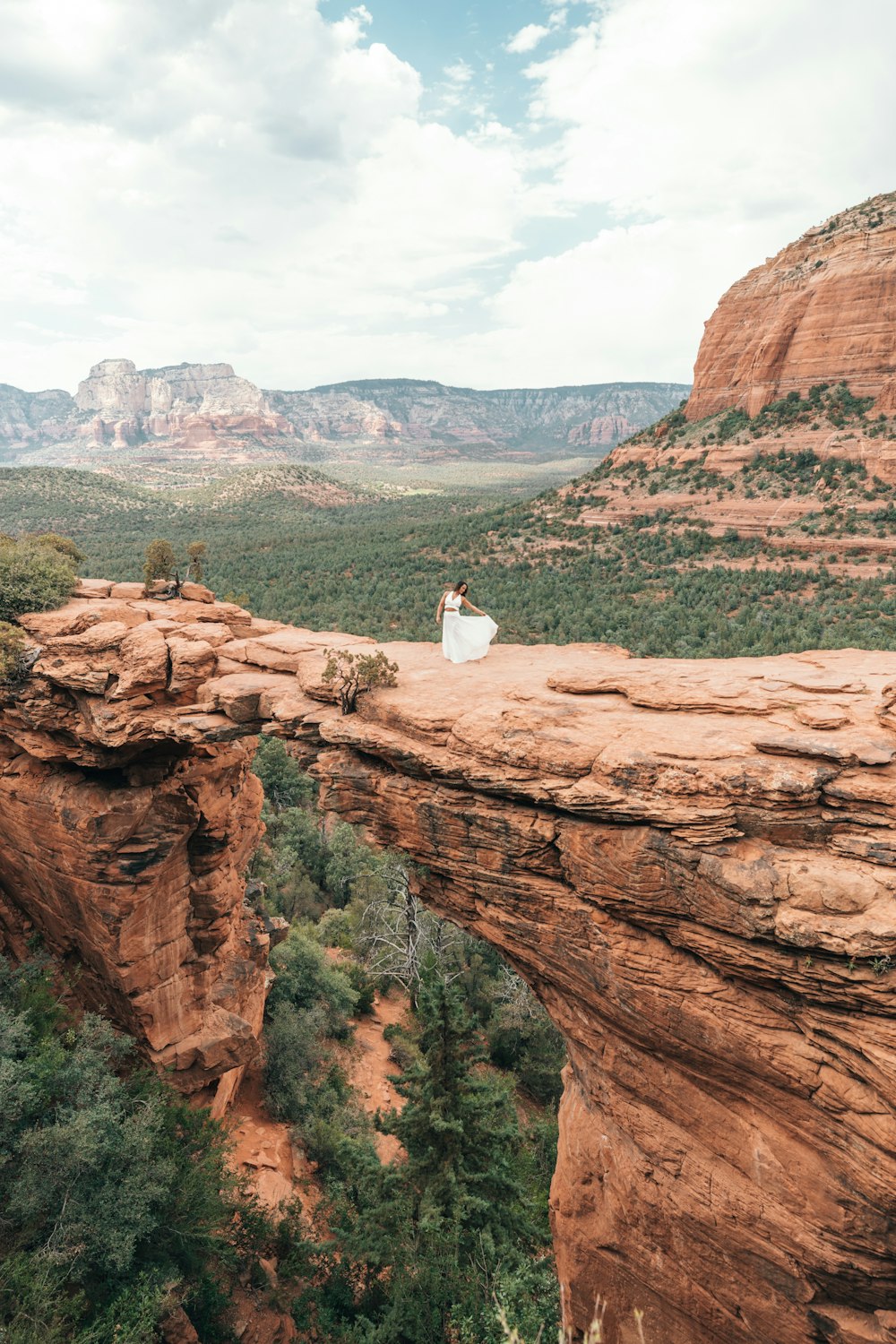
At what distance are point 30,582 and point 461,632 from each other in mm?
8893

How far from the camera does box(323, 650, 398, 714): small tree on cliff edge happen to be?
927 cm

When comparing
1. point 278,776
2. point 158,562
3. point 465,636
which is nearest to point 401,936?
point 278,776

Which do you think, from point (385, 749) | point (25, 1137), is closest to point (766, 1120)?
point (385, 749)

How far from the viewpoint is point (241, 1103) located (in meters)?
15.2

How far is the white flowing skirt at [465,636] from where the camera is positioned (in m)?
10.7

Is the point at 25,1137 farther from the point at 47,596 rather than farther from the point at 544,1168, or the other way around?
the point at 544,1168

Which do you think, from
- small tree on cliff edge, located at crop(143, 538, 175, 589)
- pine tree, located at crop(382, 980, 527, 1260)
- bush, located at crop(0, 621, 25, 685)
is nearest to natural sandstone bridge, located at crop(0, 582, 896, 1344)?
bush, located at crop(0, 621, 25, 685)

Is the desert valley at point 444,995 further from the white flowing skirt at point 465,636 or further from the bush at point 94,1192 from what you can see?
the white flowing skirt at point 465,636

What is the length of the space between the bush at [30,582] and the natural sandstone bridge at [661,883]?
1.55 m

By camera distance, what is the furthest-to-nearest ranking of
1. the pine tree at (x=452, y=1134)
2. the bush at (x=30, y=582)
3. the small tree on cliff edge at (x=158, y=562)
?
1. the small tree on cliff edge at (x=158, y=562)
2. the bush at (x=30, y=582)
3. the pine tree at (x=452, y=1134)

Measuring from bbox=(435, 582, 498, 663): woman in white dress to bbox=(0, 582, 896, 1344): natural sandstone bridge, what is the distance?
31 cm

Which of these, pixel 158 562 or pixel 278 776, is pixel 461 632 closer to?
pixel 158 562

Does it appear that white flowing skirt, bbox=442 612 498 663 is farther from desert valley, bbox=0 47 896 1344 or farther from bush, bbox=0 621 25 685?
bush, bbox=0 621 25 685

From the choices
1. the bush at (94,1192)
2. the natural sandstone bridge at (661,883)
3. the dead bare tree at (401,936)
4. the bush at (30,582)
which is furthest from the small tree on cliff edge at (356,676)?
the dead bare tree at (401,936)
